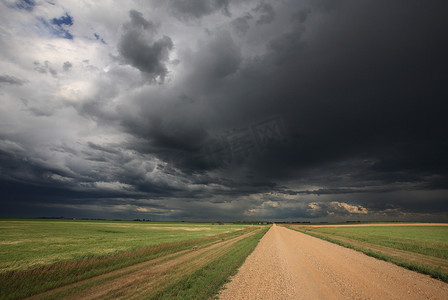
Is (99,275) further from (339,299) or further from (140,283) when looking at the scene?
(339,299)

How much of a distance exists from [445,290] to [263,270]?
29.1ft

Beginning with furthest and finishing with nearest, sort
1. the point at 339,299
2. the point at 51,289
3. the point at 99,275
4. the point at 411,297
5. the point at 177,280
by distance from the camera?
the point at 99,275 → the point at 177,280 → the point at 51,289 → the point at 411,297 → the point at 339,299

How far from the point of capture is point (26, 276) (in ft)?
39.0

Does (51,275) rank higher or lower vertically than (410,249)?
higher

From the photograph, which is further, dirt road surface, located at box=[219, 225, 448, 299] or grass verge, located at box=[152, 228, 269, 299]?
dirt road surface, located at box=[219, 225, 448, 299]

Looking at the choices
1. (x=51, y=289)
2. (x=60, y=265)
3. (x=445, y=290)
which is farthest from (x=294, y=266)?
(x=60, y=265)

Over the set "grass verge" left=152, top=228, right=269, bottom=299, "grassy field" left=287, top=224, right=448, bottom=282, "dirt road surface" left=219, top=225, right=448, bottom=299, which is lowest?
"grassy field" left=287, top=224, right=448, bottom=282

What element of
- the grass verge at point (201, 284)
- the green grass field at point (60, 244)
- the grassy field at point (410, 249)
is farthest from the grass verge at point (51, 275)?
the grassy field at point (410, 249)

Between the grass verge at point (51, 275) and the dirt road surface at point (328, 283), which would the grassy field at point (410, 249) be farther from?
the grass verge at point (51, 275)

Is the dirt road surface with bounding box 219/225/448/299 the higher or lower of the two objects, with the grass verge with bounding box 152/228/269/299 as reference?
lower

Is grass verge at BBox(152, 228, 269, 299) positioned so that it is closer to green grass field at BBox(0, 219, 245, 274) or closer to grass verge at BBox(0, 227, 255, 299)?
grass verge at BBox(0, 227, 255, 299)

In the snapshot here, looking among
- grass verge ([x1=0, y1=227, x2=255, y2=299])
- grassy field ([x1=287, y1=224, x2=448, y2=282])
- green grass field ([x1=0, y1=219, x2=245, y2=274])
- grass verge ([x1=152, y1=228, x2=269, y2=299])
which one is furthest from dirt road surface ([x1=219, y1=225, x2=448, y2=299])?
green grass field ([x1=0, y1=219, x2=245, y2=274])

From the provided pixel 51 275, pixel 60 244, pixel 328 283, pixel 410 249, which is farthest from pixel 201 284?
pixel 410 249

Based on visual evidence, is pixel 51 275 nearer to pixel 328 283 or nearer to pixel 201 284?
pixel 201 284
